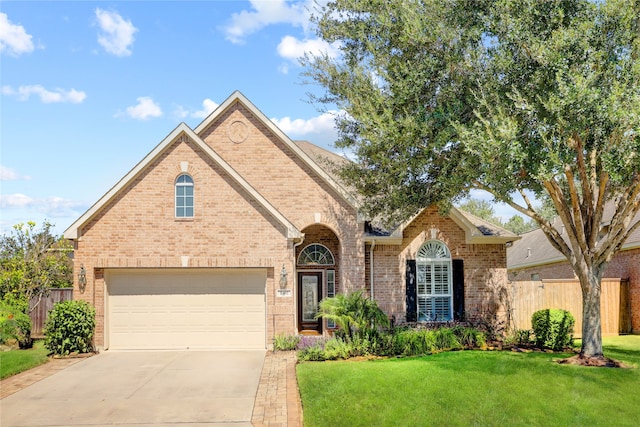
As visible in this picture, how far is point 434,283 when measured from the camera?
1850 centimetres

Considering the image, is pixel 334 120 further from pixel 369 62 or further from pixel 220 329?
pixel 220 329

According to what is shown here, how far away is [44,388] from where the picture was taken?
38.8ft

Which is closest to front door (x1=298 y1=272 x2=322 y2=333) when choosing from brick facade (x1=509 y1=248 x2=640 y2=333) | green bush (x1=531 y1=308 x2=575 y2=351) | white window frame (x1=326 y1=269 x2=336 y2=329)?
white window frame (x1=326 y1=269 x2=336 y2=329)

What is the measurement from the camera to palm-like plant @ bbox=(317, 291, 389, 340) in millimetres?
15250

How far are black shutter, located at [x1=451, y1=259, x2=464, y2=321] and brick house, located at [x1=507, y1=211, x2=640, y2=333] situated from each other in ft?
20.7

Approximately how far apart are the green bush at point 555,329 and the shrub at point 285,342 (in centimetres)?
673

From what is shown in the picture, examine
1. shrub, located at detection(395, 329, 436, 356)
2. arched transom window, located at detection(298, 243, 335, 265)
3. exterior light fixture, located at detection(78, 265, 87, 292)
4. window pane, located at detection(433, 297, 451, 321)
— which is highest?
arched transom window, located at detection(298, 243, 335, 265)

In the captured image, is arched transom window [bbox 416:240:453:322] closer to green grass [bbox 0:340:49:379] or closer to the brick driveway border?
the brick driveway border

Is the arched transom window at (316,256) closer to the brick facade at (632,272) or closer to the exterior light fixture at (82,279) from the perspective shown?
the exterior light fixture at (82,279)

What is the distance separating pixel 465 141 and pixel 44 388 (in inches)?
405

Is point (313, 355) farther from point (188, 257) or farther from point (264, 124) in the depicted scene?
point (264, 124)

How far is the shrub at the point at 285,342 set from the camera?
16.1 m

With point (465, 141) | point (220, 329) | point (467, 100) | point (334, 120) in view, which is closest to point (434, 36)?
point (467, 100)

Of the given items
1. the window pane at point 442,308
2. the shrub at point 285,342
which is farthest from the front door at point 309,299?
the window pane at point 442,308
